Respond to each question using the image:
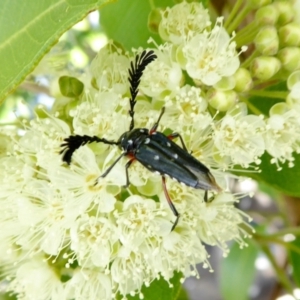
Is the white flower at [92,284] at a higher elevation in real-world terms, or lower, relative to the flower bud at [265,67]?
Answer: lower

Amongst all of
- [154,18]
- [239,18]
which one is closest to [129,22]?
[154,18]

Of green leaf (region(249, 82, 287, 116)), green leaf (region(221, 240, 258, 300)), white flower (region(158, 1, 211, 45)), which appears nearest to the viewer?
white flower (region(158, 1, 211, 45))

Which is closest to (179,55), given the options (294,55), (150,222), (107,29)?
(294,55)

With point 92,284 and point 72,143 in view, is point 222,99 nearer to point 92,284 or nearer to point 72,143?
point 72,143

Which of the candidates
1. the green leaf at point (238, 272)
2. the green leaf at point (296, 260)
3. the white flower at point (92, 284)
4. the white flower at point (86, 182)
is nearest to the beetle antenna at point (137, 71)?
the white flower at point (86, 182)

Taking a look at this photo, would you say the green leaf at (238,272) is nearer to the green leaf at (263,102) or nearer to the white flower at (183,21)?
the green leaf at (263,102)

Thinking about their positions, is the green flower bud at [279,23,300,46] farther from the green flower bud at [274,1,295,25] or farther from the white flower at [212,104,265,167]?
the white flower at [212,104,265,167]

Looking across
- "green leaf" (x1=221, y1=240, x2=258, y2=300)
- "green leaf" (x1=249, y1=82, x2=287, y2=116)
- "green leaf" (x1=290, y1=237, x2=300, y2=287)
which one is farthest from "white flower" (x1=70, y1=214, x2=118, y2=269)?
"green leaf" (x1=221, y1=240, x2=258, y2=300)
